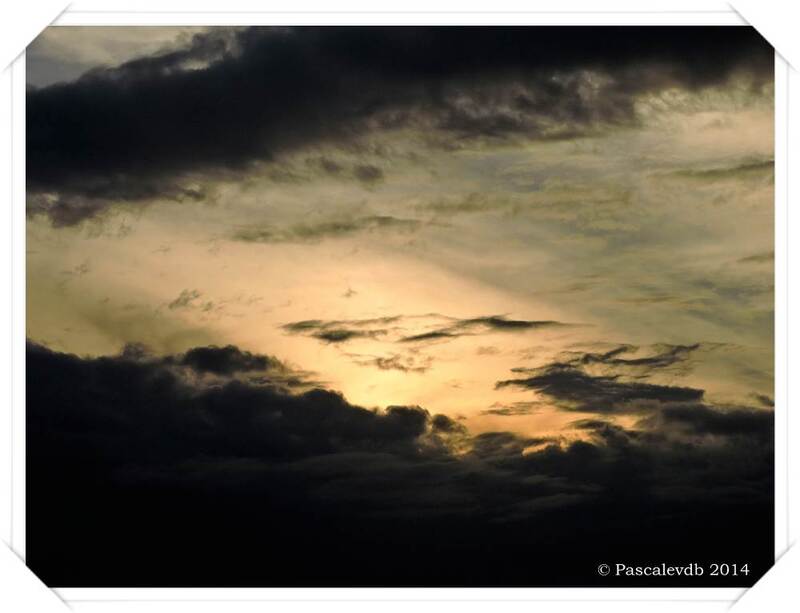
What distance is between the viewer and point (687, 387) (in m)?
6.08

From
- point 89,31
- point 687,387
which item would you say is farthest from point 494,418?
point 89,31

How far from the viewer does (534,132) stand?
6246mm

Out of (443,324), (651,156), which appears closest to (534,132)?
(651,156)

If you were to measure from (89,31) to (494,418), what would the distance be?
3.31 metres

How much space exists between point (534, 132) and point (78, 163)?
2.71 m

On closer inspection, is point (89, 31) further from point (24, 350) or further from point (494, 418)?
point (494, 418)

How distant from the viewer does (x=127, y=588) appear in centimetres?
599
